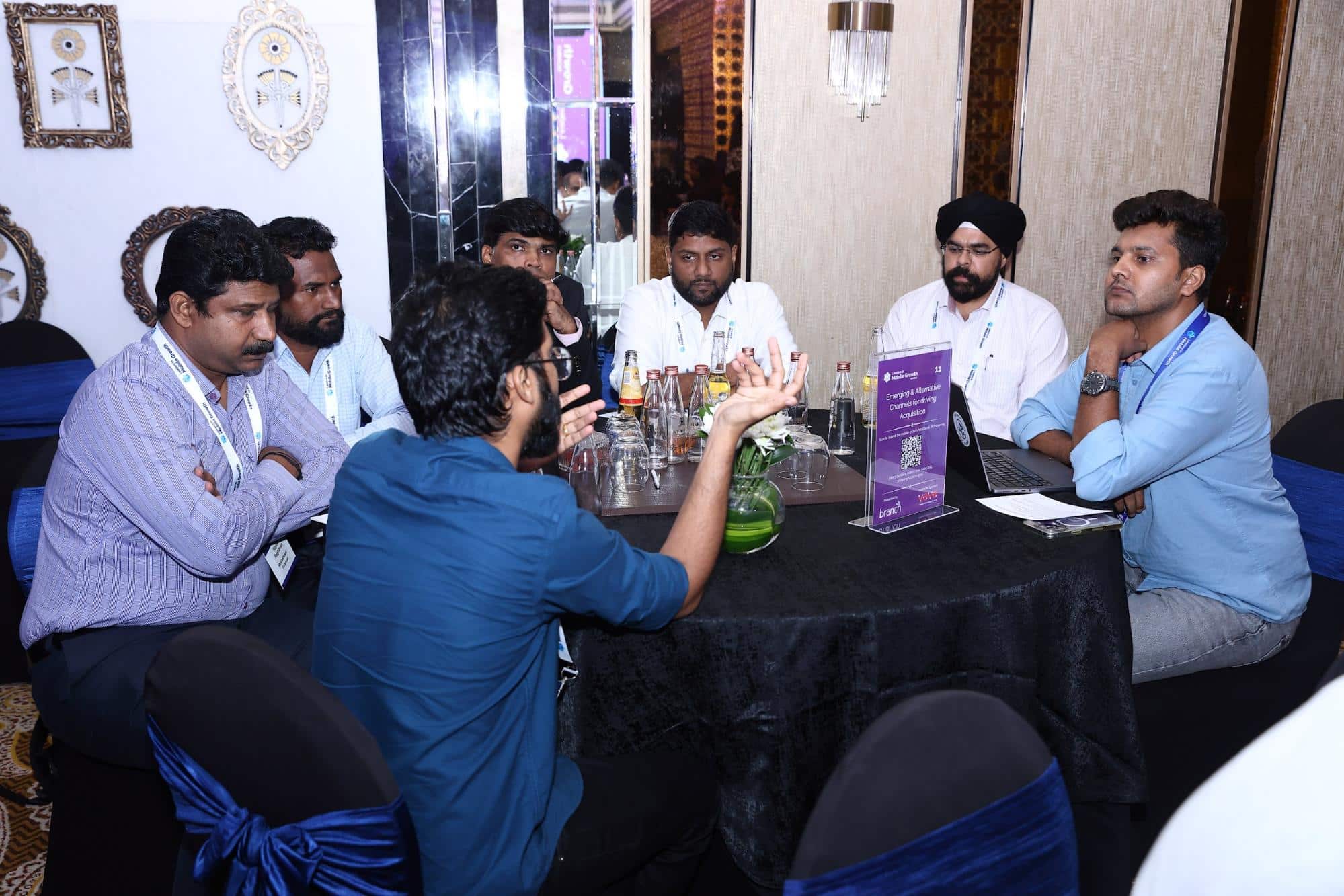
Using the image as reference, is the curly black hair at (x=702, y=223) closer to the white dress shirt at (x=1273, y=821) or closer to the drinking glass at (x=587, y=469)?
the drinking glass at (x=587, y=469)

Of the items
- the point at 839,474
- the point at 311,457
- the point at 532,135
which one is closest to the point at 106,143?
the point at 532,135

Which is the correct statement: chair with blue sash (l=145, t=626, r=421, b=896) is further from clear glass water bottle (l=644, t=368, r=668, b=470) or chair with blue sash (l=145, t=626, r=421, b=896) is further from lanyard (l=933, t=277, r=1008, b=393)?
lanyard (l=933, t=277, r=1008, b=393)

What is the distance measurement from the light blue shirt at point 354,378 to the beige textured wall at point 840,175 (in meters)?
2.24

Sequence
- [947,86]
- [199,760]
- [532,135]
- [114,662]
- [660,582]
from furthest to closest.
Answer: [947,86]
[532,135]
[114,662]
[660,582]
[199,760]

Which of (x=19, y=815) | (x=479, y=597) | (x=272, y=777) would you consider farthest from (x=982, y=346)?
(x=19, y=815)

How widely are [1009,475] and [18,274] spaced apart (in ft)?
13.8

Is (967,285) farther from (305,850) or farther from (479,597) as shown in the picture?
(305,850)

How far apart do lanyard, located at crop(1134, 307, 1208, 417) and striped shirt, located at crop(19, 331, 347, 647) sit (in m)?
2.08

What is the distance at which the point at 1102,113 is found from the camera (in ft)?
16.4

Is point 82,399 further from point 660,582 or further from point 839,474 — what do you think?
point 839,474

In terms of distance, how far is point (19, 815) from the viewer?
257cm

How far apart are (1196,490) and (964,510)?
58cm

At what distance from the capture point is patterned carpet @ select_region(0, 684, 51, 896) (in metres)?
2.31

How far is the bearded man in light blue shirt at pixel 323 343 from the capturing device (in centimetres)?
294
